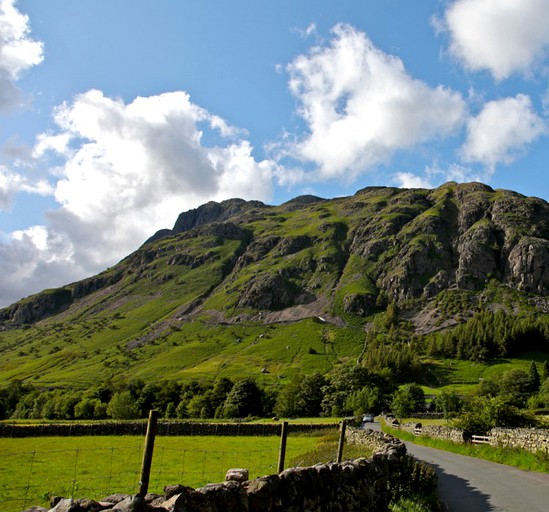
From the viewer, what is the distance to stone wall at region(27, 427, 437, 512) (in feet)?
25.9

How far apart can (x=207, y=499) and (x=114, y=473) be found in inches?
1033

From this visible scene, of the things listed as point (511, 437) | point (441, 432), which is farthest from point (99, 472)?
point (441, 432)

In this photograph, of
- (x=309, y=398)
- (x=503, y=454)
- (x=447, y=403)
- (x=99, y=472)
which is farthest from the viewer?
(x=309, y=398)

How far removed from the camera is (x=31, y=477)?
96.3 feet

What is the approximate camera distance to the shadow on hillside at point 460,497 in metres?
19.5

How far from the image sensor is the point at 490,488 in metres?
23.7

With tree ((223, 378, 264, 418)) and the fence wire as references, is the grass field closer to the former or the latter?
the fence wire

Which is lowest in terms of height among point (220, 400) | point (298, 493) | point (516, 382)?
point (220, 400)

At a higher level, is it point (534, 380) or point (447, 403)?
point (534, 380)

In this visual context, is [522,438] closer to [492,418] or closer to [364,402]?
[492,418]

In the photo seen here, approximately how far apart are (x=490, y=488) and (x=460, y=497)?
3.07 m

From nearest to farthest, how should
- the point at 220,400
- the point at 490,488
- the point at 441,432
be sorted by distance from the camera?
the point at 490,488 → the point at 441,432 → the point at 220,400

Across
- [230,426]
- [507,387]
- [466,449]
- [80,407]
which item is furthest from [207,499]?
[507,387]

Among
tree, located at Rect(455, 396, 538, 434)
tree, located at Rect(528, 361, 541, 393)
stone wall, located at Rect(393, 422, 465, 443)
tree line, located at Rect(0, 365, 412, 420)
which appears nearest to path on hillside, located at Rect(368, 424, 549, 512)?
tree, located at Rect(455, 396, 538, 434)
